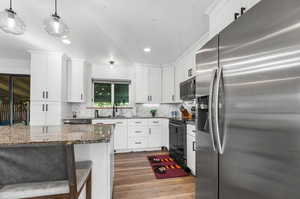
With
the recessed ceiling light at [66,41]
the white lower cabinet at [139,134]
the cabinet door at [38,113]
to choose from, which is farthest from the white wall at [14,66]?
the white lower cabinet at [139,134]

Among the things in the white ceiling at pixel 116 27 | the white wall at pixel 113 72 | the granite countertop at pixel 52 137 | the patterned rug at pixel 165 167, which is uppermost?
the white ceiling at pixel 116 27

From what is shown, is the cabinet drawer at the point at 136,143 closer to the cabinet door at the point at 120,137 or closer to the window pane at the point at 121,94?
the cabinet door at the point at 120,137

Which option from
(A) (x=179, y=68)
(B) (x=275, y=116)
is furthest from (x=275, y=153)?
(A) (x=179, y=68)

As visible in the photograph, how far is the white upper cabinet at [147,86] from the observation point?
4.62m

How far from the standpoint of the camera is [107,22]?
240 cm

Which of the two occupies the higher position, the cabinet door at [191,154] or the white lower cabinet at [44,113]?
the white lower cabinet at [44,113]

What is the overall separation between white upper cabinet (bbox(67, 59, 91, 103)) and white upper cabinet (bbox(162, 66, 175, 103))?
2.42 meters

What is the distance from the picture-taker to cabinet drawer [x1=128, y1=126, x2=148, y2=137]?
416cm

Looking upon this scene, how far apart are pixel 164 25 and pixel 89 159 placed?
88.9 inches

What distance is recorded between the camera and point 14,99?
4355 mm

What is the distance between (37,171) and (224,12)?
7.82ft

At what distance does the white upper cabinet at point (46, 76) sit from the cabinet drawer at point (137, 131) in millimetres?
1985

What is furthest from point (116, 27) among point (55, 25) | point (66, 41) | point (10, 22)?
point (10, 22)

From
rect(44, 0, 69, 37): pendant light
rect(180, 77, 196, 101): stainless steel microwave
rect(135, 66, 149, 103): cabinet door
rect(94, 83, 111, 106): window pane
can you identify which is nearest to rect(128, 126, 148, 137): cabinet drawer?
rect(135, 66, 149, 103): cabinet door
